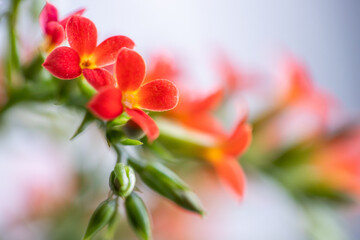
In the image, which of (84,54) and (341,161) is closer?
(84,54)

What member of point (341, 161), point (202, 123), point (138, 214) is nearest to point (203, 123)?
point (202, 123)

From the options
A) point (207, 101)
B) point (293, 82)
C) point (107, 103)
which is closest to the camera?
point (107, 103)

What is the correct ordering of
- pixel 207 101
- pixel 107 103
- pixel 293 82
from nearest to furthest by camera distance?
pixel 107 103 → pixel 207 101 → pixel 293 82

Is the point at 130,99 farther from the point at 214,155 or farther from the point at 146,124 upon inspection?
the point at 214,155

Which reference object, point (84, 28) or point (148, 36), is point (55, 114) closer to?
point (84, 28)

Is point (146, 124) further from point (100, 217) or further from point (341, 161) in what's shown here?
point (341, 161)

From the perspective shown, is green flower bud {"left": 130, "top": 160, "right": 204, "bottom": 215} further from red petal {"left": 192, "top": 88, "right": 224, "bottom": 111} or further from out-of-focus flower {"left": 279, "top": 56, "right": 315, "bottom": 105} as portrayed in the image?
out-of-focus flower {"left": 279, "top": 56, "right": 315, "bottom": 105}
